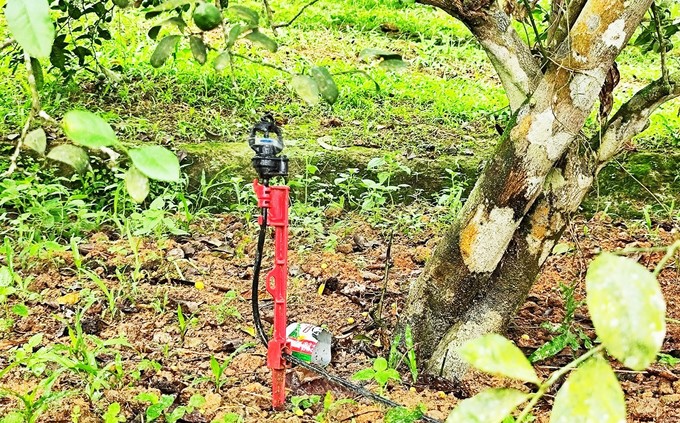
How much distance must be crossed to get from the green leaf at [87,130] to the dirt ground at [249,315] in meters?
1.21

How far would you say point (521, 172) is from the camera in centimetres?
169

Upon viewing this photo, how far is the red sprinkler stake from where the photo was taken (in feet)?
5.33

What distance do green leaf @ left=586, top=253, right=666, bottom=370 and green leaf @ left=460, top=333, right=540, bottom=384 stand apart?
66mm

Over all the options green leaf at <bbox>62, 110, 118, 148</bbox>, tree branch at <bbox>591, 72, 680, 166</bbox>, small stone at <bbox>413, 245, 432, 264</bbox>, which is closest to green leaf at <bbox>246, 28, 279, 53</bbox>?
green leaf at <bbox>62, 110, 118, 148</bbox>

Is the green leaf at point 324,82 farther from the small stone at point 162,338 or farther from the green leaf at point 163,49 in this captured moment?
the small stone at point 162,338

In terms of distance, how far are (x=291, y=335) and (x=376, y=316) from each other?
1.00ft

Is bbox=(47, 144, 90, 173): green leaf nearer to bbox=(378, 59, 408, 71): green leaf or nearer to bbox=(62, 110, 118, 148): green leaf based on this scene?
bbox=(62, 110, 118, 148): green leaf

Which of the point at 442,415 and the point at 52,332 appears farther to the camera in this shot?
the point at 52,332

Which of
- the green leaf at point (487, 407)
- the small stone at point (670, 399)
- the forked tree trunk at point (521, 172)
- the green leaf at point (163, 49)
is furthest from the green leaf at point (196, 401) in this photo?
the green leaf at point (487, 407)

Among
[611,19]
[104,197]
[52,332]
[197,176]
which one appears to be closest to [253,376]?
[52,332]

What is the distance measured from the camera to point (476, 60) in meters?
5.66

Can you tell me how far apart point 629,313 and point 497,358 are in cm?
9

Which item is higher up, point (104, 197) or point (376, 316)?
point (376, 316)

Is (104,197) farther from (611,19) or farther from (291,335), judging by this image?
(611,19)
